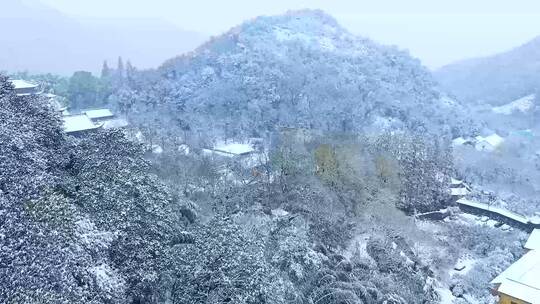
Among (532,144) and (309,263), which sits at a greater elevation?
(309,263)

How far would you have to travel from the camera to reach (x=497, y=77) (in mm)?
94000

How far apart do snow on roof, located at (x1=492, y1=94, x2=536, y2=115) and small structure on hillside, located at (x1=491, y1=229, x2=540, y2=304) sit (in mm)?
59625

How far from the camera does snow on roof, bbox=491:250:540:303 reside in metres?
20.0

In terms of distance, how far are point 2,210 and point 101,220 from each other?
2889mm

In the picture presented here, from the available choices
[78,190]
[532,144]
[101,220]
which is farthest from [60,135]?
[532,144]

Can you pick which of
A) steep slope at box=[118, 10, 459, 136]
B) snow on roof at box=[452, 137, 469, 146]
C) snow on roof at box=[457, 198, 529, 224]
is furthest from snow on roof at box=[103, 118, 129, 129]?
snow on roof at box=[452, 137, 469, 146]

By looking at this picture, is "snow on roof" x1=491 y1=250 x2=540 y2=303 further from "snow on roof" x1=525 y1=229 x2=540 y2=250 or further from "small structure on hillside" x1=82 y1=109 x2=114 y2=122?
"small structure on hillside" x1=82 y1=109 x2=114 y2=122

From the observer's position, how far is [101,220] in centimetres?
1479

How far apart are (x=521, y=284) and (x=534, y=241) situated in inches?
373

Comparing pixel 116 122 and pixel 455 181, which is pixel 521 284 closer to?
pixel 455 181

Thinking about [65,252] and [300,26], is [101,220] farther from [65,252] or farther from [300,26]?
[300,26]

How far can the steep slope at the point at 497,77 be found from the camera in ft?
275

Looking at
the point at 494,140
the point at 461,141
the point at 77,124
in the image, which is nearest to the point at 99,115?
the point at 77,124

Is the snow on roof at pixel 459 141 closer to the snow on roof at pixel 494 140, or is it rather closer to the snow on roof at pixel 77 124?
the snow on roof at pixel 494 140
